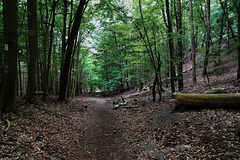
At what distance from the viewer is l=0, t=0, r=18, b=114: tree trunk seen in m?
4.97

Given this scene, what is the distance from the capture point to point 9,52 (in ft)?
16.6

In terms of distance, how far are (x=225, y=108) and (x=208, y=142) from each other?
7.83ft

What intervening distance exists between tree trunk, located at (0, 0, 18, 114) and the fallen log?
687 centimetres

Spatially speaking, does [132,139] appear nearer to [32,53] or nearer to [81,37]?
[32,53]

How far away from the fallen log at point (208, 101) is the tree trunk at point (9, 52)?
22.6 feet

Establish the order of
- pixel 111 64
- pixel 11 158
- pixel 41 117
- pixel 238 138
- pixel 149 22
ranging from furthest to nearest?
pixel 111 64 → pixel 149 22 → pixel 41 117 → pixel 238 138 → pixel 11 158

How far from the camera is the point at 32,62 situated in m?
7.64

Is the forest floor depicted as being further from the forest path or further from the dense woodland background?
the dense woodland background

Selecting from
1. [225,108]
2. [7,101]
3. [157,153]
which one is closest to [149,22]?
[225,108]

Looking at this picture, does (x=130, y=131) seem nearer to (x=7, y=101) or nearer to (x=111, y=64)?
(x=7, y=101)

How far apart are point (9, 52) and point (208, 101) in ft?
25.8

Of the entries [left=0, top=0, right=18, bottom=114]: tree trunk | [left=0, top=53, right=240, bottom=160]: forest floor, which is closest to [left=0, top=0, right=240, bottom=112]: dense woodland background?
[left=0, top=0, right=18, bottom=114]: tree trunk

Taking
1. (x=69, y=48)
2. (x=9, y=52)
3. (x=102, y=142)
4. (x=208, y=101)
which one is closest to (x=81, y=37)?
(x=69, y=48)

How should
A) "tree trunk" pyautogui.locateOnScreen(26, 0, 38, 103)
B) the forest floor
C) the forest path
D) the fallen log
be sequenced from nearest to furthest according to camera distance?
the forest floor < the forest path < the fallen log < "tree trunk" pyautogui.locateOnScreen(26, 0, 38, 103)
